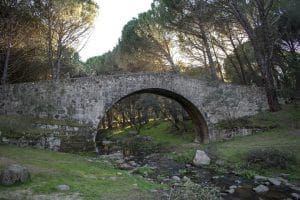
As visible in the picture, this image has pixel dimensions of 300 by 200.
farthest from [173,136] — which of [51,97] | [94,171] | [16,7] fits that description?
[94,171]

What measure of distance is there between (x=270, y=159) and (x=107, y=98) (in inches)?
327

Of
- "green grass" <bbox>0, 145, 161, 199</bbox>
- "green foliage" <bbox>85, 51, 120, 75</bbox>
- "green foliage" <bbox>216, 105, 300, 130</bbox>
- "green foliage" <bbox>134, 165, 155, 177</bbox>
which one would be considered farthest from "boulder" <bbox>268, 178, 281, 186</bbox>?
"green foliage" <bbox>85, 51, 120, 75</bbox>

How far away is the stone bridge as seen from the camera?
15.9 m

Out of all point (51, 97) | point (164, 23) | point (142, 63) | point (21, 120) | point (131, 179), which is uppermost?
point (164, 23)

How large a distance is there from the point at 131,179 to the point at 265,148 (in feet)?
20.4

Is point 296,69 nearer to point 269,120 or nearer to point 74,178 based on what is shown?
point 269,120

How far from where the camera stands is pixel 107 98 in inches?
689

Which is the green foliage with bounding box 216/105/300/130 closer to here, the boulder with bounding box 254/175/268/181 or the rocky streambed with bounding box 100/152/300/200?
the rocky streambed with bounding box 100/152/300/200

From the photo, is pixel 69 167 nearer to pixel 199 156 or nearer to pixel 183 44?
pixel 199 156

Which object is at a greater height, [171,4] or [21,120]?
[171,4]

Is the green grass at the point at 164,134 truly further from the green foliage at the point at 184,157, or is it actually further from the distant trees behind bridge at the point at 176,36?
the green foliage at the point at 184,157

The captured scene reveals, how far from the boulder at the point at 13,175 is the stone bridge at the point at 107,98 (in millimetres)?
6573

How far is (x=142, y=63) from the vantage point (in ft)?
102

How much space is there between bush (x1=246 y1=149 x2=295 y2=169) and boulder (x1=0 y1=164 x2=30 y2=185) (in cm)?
781
